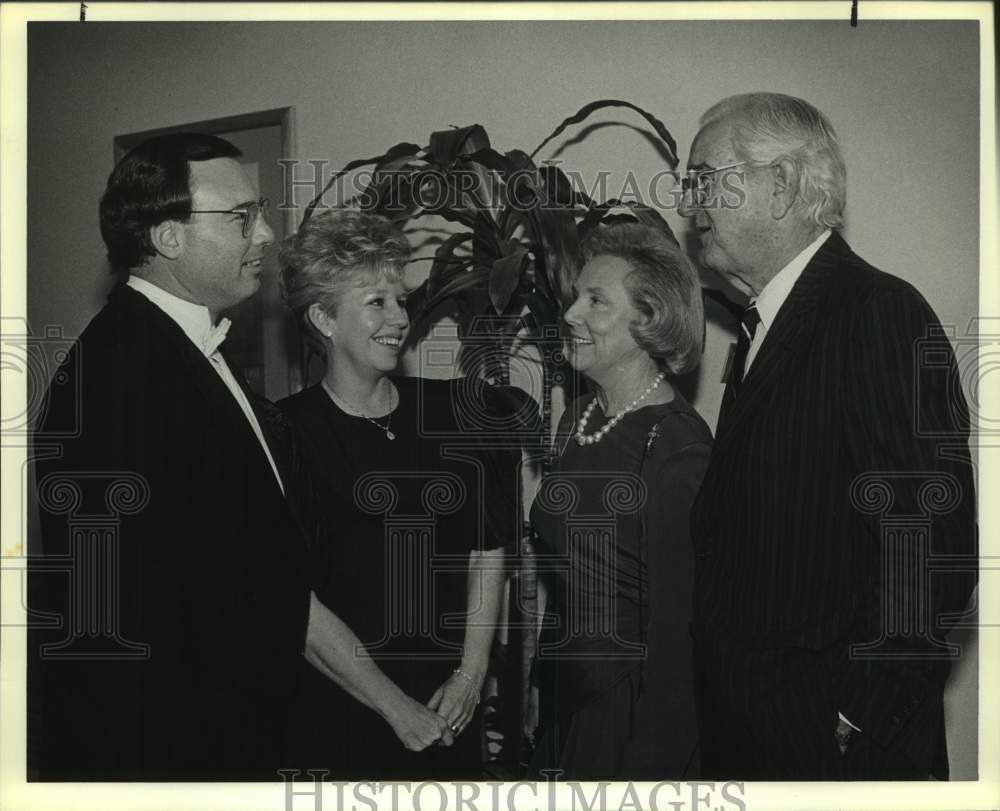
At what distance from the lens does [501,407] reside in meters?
2.61

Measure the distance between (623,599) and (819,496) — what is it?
1.70ft

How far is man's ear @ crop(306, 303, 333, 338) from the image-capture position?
8.32 ft

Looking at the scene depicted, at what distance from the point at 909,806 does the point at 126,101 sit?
2628 mm

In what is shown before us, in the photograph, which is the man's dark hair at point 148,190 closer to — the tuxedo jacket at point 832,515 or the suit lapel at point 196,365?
the suit lapel at point 196,365

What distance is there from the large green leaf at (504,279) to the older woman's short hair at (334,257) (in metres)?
0.26

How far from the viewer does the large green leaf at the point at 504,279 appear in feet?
8.00

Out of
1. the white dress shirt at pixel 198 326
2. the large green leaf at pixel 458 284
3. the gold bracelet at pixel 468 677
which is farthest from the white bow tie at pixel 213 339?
the gold bracelet at pixel 468 677

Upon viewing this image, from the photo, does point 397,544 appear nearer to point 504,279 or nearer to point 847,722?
point 504,279

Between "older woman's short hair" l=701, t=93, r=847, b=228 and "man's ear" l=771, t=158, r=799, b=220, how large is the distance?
15 millimetres

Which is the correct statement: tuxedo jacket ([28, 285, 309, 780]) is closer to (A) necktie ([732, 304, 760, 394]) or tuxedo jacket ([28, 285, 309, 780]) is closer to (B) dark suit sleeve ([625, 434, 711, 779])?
(B) dark suit sleeve ([625, 434, 711, 779])

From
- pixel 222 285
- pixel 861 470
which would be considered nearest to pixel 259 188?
pixel 222 285

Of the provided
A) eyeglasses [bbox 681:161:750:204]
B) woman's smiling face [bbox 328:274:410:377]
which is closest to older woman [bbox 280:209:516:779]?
woman's smiling face [bbox 328:274:410:377]

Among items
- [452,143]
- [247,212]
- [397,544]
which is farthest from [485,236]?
[397,544]

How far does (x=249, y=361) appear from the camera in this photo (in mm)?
2613
